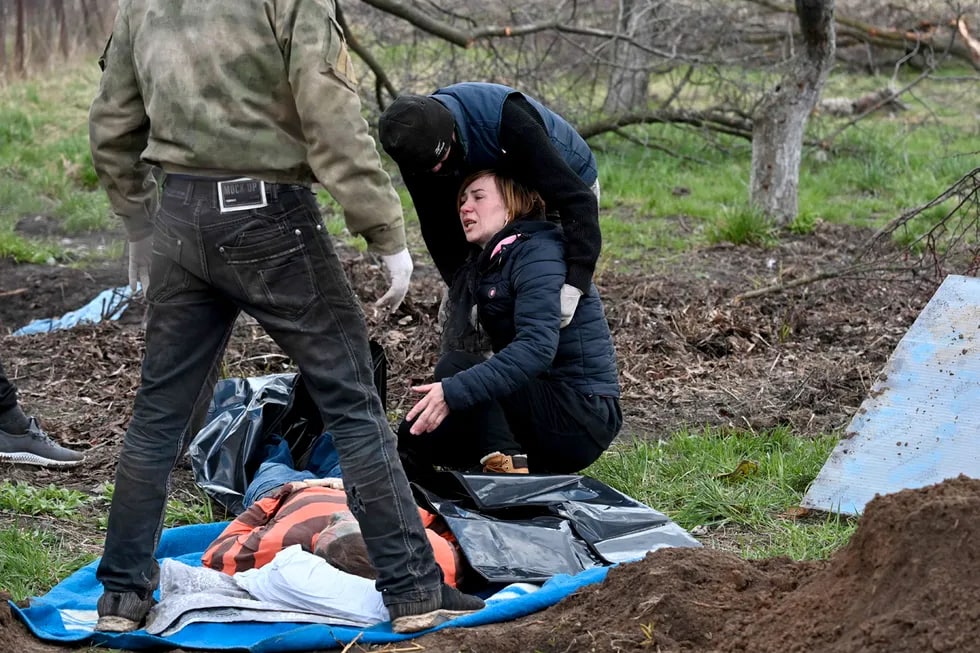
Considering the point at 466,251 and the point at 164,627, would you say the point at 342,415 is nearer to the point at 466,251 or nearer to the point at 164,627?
the point at 164,627

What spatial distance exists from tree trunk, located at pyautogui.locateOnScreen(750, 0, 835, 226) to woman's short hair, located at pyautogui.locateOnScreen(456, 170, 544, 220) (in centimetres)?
402

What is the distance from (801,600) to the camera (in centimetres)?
→ 274

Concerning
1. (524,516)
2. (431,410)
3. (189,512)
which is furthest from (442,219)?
(189,512)

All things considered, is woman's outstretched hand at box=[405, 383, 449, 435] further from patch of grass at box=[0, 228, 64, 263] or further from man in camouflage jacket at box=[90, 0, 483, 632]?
patch of grass at box=[0, 228, 64, 263]

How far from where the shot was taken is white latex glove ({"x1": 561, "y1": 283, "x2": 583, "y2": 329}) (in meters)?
4.05

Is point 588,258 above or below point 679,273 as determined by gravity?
above

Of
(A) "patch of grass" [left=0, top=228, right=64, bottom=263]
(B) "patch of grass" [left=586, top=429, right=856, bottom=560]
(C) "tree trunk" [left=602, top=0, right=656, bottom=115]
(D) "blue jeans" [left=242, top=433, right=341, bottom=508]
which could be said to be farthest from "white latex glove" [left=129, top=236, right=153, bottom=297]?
(C) "tree trunk" [left=602, top=0, right=656, bottom=115]

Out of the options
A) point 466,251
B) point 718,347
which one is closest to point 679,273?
point 718,347

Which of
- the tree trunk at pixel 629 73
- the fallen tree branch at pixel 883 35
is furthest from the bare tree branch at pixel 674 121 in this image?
the fallen tree branch at pixel 883 35

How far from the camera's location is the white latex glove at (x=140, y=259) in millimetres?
3400

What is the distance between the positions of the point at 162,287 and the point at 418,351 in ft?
8.88

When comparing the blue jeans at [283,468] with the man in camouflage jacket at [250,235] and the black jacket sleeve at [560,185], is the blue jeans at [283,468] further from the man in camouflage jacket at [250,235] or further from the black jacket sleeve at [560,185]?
the black jacket sleeve at [560,185]

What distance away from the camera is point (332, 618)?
3199mm

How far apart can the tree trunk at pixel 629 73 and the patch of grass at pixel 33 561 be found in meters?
7.28
